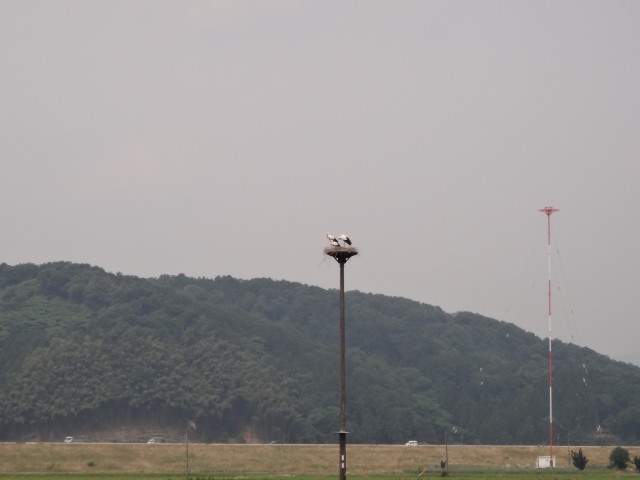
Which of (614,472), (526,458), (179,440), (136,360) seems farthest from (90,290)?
(614,472)

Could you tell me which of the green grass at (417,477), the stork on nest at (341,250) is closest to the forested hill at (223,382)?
the green grass at (417,477)

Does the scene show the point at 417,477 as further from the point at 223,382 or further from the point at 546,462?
the point at 223,382

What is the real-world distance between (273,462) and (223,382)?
247 ft

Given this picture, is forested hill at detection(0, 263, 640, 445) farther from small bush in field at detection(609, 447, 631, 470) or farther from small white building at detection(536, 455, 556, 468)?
small bush in field at detection(609, 447, 631, 470)

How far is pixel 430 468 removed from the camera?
81.2m

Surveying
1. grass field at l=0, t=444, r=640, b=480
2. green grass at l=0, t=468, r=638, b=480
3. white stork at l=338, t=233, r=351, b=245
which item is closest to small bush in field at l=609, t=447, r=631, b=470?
grass field at l=0, t=444, r=640, b=480

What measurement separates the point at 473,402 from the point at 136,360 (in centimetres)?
4972

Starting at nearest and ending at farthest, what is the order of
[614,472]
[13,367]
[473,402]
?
[614,472]
[13,367]
[473,402]

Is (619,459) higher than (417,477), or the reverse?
(619,459)

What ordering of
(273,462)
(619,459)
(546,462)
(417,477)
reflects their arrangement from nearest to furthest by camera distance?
(417,477) → (619,459) → (273,462) → (546,462)

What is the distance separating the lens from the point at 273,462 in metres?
85.2

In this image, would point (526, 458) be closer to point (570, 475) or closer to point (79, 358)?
point (570, 475)

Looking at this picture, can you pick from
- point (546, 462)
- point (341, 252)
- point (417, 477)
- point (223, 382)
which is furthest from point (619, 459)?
point (223, 382)

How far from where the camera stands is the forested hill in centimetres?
14838
